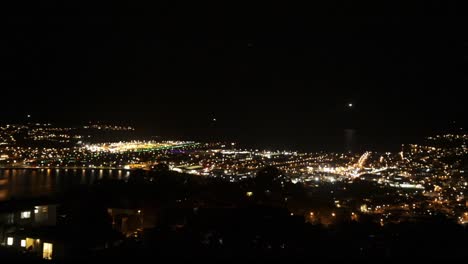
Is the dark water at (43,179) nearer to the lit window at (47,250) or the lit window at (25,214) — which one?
the lit window at (25,214)

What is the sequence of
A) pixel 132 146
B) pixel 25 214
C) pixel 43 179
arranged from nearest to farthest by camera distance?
1. pixel 25 214
2. pixel 43 179
3. pixel 132 146

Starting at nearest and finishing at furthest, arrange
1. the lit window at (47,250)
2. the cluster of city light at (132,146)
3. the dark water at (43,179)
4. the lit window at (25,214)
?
the lit window at (47,250) → the lit window at (25,214) → the dark water at (43,179) → the cluster of city light at (132,146)

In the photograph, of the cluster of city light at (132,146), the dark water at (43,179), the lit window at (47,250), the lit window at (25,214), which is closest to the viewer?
the lit window at (47,250)

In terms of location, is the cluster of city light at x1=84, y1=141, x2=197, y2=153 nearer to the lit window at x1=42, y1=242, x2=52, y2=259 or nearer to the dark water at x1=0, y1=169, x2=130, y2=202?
the dark water at x1=0, y1=169, x2=130, y2=202

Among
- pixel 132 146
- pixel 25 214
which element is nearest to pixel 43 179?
pixel 25 214

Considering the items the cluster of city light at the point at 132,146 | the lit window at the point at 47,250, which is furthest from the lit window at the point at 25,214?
the cluster of city light at the point at 132,146

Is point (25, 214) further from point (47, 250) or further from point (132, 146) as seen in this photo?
point (132, 146)

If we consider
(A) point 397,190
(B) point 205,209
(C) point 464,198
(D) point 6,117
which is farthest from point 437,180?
(D) point 6,117

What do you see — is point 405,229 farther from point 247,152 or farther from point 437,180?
point 247,152
